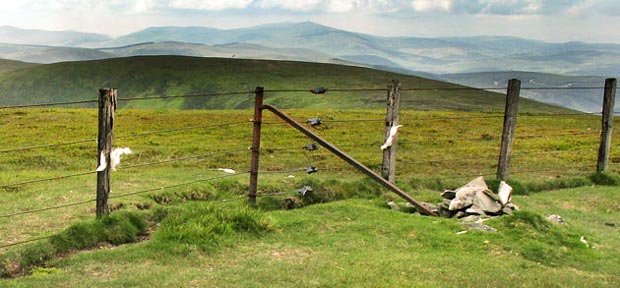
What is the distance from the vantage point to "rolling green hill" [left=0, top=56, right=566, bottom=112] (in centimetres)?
12531

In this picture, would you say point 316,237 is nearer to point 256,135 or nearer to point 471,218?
point 256,135

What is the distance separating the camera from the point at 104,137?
9344 millimetres

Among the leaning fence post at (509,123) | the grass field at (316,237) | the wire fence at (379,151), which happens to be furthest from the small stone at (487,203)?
the leaning fence post at (509,123)

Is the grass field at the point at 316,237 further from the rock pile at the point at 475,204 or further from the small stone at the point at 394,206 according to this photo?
the rock pile at the point at 475,204

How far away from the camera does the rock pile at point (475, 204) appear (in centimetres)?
1140

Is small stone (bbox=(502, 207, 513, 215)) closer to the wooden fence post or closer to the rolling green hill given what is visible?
the wooden fence post

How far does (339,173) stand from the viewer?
727 inches

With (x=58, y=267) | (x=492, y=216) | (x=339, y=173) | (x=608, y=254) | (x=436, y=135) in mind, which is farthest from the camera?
(x=436, y=135)

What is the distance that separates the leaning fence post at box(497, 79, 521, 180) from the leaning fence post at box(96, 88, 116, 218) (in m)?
10.1

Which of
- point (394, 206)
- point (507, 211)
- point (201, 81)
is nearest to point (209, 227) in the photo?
point (394, 206)

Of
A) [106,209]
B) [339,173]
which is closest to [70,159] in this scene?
[339,173]

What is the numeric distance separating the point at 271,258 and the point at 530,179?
10815 millimetres

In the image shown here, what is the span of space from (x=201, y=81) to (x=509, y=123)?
144m

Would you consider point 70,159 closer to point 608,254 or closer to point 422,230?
point 422,230
